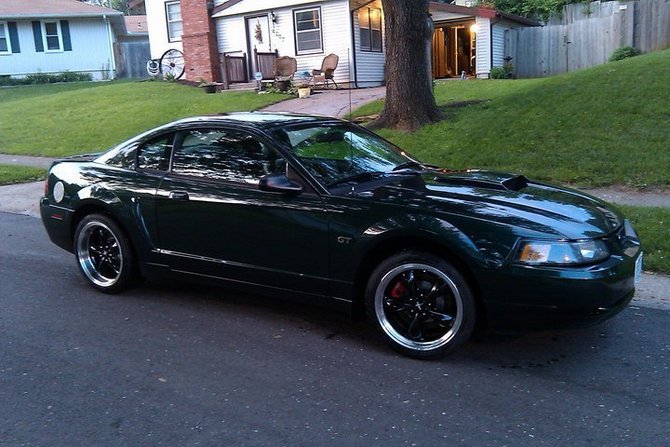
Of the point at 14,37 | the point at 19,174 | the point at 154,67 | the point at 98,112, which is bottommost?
the point at 19,174

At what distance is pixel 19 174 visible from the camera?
1232cm

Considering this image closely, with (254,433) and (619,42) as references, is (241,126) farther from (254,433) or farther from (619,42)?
(619,42)

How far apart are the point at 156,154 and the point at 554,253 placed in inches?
133

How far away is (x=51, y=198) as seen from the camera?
5.98 meters

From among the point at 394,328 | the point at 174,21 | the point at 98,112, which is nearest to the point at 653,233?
the point at 394,328

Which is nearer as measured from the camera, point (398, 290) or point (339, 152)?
point (398, 290)

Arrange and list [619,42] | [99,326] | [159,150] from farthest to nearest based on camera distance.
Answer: [619,42]
[159,150]
[99,326]

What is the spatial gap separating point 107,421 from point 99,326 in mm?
1563

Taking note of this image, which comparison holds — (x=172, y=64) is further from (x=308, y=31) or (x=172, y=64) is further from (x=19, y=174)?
(x=19, y=174)

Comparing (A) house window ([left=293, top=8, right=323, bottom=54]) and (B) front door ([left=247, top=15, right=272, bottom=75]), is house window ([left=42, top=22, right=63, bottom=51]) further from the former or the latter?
(A) house window ([left=293, top=8, right=323, bottom=54])

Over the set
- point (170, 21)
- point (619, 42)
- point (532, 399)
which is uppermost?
point (170, 21)

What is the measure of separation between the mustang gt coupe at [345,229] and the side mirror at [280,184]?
1 centimetres

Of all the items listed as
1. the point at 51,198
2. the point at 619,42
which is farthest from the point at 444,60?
the point at 51,198

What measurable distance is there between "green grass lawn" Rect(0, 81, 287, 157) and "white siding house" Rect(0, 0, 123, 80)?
32.1 ft
